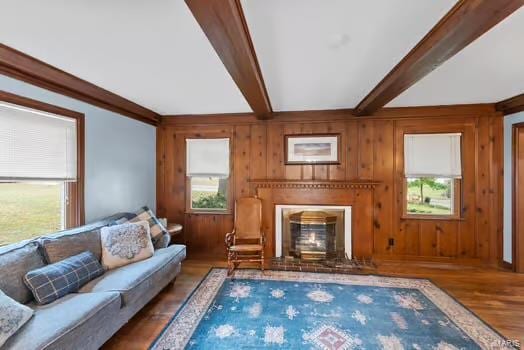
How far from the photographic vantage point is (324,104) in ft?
11.6

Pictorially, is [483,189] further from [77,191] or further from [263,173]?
[77,191]

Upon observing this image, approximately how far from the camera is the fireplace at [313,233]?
3.82 m

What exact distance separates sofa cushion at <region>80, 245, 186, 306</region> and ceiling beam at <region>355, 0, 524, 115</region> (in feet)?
9.63

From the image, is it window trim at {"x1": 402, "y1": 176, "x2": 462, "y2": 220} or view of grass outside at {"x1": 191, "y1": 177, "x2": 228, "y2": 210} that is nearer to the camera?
window trim at {"x1": 402, "y1": 176, "x2": 462, "y2": 220}

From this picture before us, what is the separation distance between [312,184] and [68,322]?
124 inches

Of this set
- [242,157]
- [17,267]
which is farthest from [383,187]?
[17,267]

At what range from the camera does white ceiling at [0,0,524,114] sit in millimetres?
1435

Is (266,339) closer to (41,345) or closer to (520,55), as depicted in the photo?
(41,345)

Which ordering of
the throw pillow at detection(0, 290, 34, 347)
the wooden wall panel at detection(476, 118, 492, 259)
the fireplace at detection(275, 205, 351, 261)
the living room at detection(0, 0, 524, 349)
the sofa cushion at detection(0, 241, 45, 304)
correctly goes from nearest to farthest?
the throw pillow at detection(0, 290, 34, 347) < the living room at detection(0, 0, 524, 349) < the sofa cushion at detection(0, 241, 45, 304) < the wooden wall panel at detection(476, 118, 492, 259) < the fireplace at detection(275, 205, 351, 261)

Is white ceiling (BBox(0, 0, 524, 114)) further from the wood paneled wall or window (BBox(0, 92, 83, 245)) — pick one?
the wood paneled wall

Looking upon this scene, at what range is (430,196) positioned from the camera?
3.75 metres

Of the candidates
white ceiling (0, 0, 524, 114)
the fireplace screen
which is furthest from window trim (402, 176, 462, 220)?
white ceiling (0, 0, 524, 114)

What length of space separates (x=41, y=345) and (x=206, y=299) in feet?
4.98

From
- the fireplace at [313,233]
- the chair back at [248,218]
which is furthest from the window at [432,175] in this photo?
the chair back at [248,218]
